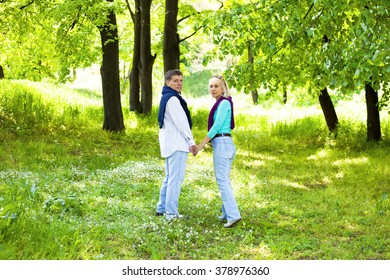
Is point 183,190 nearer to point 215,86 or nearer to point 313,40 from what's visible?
point 215,86

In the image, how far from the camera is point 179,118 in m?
8.66

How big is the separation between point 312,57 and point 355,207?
136 inches

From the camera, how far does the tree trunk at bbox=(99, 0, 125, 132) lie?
17.4 metres

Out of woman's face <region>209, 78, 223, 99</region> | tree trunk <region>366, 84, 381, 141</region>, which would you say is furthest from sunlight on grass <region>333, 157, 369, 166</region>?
woman's face <region>209, 78, 223, 99</region>

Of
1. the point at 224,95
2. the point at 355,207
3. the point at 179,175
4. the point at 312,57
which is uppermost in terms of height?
the point at 312,57

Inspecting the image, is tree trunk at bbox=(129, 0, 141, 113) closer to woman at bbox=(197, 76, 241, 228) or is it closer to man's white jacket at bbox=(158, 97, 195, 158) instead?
man's white jacket at bbox=(158, 97, 195, 158)

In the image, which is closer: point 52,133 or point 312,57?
point 312,57

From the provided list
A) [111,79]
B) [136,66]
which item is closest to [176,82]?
[111,79]

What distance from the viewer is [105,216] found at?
8906mm

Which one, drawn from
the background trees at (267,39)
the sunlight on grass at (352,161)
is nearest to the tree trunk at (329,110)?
the background trees at (267,39)

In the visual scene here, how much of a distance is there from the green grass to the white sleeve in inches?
56.1
